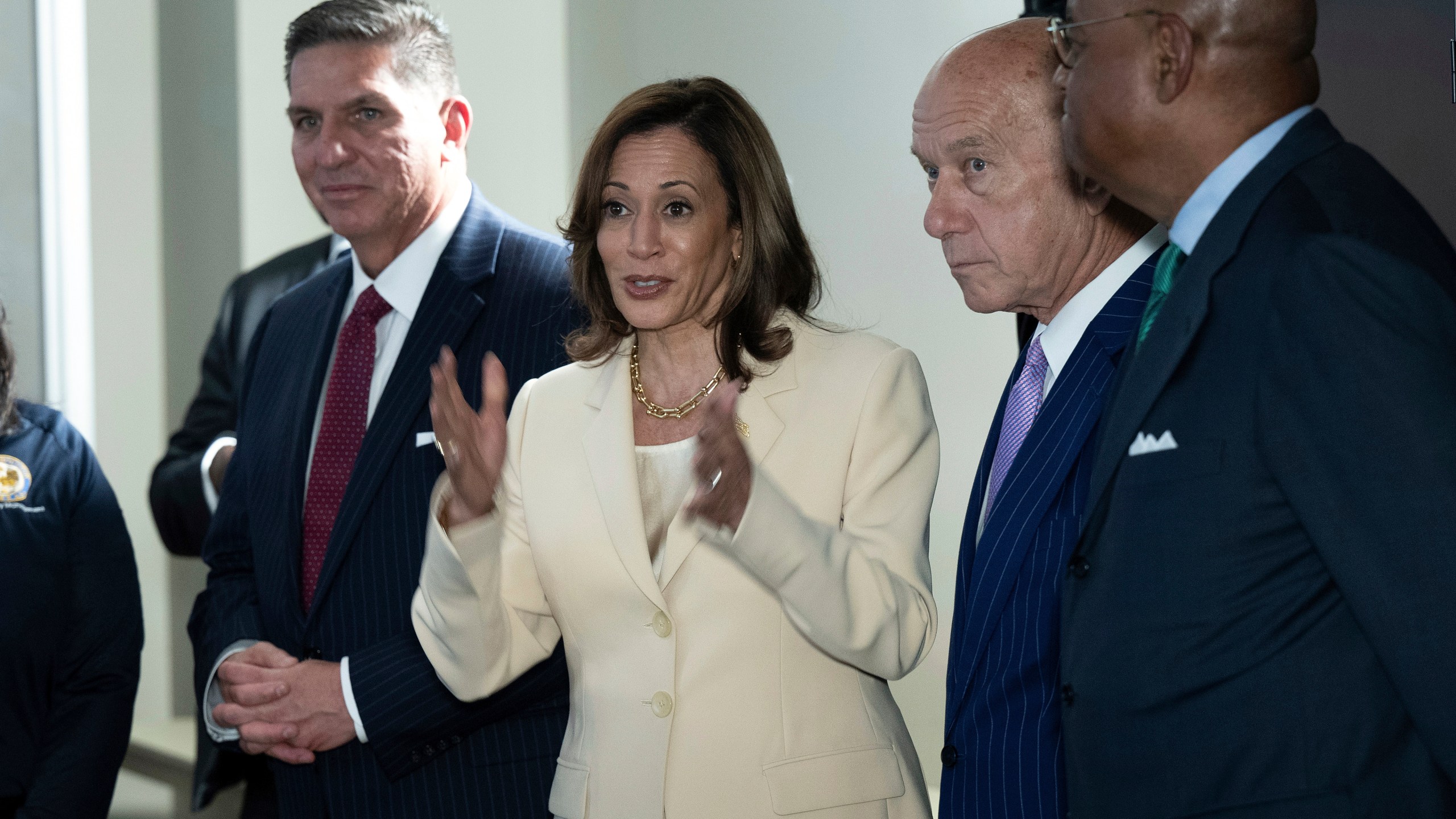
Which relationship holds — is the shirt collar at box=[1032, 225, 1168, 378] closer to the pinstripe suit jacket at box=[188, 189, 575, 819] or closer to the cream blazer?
the cream blazer

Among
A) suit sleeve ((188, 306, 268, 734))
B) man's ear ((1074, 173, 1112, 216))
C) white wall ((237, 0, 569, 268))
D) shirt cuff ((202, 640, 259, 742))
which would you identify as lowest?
shirt cuff ((202, 640, 259, 742))

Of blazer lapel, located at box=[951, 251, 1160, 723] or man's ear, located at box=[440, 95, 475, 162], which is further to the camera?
man's ear, located at box=[440, 95, 475, 162]

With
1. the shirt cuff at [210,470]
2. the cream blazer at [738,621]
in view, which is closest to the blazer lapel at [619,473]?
the cream blazer at [738,621]

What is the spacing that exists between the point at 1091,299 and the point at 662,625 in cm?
73

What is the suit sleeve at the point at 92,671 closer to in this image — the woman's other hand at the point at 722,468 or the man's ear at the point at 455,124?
the man's ear at the point at 455,124

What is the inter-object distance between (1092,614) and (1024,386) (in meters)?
0.53

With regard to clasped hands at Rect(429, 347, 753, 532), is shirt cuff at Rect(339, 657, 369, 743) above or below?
below

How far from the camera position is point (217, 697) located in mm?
2430

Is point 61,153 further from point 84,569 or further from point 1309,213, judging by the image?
point 1309,213

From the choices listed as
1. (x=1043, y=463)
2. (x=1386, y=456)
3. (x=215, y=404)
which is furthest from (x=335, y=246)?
(x=1386, y=456)

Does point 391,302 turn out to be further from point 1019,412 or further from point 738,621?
point 1019,412

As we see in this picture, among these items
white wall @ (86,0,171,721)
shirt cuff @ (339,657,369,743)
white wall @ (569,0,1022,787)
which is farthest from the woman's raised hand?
white wall @ (86,0,171,721)

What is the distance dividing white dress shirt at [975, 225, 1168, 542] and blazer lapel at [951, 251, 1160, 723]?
0.07ft

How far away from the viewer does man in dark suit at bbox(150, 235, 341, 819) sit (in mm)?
3271
